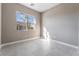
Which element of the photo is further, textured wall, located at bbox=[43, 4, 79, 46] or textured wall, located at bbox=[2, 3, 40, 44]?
textured wall, located at bbox=[2, 3, 40, 44]

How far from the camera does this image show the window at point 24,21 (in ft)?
16.4

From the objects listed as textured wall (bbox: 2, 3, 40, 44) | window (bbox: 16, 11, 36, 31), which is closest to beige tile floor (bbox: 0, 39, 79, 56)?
textured wall (bbox: 2, 3, 40, 44)

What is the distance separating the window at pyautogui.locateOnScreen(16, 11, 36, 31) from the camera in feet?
16.4

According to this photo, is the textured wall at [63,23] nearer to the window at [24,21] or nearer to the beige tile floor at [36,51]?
the beige tile floor at [36,51]

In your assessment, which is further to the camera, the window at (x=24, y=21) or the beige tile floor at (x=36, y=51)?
the window at (x=24, y=21)

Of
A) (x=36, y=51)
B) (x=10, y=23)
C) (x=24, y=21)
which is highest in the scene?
(x=24, y=21)

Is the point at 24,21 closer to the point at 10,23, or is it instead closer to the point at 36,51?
the point at 10,23

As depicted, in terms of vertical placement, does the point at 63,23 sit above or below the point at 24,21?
below

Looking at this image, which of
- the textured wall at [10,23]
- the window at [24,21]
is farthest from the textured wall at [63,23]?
the textured wall at [10,23]

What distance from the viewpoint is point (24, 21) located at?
216 inches

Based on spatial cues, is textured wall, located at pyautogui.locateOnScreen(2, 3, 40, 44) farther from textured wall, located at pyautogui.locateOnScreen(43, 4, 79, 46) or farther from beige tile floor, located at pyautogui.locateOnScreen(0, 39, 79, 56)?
textured wall, located at pyautogui.locateOnScreen(43, 4, 79, 46)

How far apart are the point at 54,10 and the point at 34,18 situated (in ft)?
6.22

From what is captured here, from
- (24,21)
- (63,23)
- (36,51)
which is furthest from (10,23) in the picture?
(63,23)

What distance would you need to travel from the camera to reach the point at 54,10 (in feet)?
18.0
